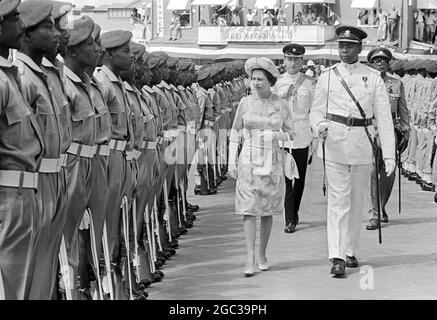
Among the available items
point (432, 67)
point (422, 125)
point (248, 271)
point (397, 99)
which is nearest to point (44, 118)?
point (248, 271)

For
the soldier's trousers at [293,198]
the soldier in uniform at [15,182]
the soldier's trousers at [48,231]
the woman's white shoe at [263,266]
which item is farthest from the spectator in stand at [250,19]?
the soldier in uniform at [15,182]

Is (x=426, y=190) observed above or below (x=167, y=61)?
below

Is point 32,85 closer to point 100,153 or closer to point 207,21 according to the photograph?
point 100,153

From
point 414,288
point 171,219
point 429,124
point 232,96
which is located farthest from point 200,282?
point 232,96

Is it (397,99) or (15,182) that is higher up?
(15,182)

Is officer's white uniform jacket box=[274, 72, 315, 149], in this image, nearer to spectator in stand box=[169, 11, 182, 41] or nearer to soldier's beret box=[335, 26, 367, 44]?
soldier's beret box=[335, 26, 367, 44]

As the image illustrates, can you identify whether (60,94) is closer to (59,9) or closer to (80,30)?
(59,9)

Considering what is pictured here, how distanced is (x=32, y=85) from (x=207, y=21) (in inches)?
2592

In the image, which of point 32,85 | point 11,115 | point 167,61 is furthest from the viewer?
point 167,61

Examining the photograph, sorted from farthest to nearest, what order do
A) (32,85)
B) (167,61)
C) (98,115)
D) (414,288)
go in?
(167,61), (414,288), (98,115), (32,85)

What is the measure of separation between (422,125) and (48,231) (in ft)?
46.7

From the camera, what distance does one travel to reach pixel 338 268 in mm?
10961

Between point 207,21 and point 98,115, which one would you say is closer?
point 98,115

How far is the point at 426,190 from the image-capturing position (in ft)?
63.8
